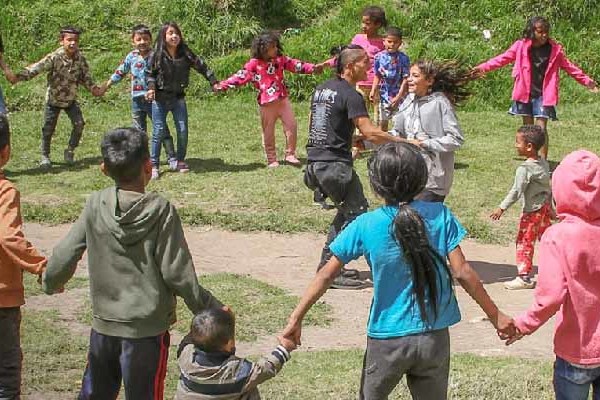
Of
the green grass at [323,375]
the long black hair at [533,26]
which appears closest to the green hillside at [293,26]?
the long black hair at [533,26]

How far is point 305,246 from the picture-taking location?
9.91m

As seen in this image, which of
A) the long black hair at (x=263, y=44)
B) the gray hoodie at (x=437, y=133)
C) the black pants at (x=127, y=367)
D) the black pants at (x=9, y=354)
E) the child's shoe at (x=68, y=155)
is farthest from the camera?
the child's shoe at (x=68, y=155)

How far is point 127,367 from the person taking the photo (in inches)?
192

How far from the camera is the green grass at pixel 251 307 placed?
7.61 m

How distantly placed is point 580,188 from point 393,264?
0.93 metres

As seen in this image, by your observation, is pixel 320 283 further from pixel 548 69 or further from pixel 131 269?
pixel 548 69

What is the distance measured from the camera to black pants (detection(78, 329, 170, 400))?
486 cm

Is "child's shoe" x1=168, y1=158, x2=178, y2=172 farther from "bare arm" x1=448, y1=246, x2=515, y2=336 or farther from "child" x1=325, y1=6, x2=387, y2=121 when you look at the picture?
"bare arm" x1=448, y1=246, x2=515, y2=336

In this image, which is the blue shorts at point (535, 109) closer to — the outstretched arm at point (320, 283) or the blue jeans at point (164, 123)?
the blue jeans at point (164, 123)

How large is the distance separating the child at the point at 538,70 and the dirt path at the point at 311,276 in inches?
117

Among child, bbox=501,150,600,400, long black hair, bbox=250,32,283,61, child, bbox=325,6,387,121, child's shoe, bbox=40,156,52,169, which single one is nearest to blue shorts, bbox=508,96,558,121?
child, bbox=325,6,387,121

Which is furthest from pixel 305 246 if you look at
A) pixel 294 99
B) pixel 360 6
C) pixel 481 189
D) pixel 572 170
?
pixel 360 6

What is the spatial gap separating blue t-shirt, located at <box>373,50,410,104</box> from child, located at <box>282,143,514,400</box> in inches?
320

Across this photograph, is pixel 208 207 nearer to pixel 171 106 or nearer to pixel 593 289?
pixel 171 106
